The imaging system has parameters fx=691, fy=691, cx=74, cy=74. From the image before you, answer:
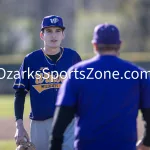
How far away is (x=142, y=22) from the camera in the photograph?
4591cm

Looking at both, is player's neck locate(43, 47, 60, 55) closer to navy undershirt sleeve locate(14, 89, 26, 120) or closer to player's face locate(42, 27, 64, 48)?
player's face locate(42, 27, 64, 48)

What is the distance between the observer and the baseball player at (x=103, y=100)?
16.7 feet

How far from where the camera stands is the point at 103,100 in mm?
5094

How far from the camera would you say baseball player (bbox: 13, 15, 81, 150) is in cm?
731

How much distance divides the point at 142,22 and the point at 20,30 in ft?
32.1

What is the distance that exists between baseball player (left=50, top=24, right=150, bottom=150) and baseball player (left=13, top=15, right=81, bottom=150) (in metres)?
2.08

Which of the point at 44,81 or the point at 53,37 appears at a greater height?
the point at 53,37

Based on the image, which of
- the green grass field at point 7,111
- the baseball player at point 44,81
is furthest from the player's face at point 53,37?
the green grass field at point 7,111

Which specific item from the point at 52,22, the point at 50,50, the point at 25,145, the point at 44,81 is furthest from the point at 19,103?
the point at 52,22

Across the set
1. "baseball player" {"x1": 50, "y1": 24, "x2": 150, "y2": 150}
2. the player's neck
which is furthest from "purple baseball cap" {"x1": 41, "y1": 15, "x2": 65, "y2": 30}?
"baseball player" {"x1": 50, "y1": 24, "x2": 150, "y2": 150}

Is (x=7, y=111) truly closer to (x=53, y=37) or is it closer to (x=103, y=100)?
(x=53, y=37)

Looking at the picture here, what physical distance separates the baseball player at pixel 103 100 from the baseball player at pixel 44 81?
6.83 ft

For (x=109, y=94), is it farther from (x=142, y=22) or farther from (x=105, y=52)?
(x=142, y=22)

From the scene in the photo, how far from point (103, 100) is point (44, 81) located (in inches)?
93.4
